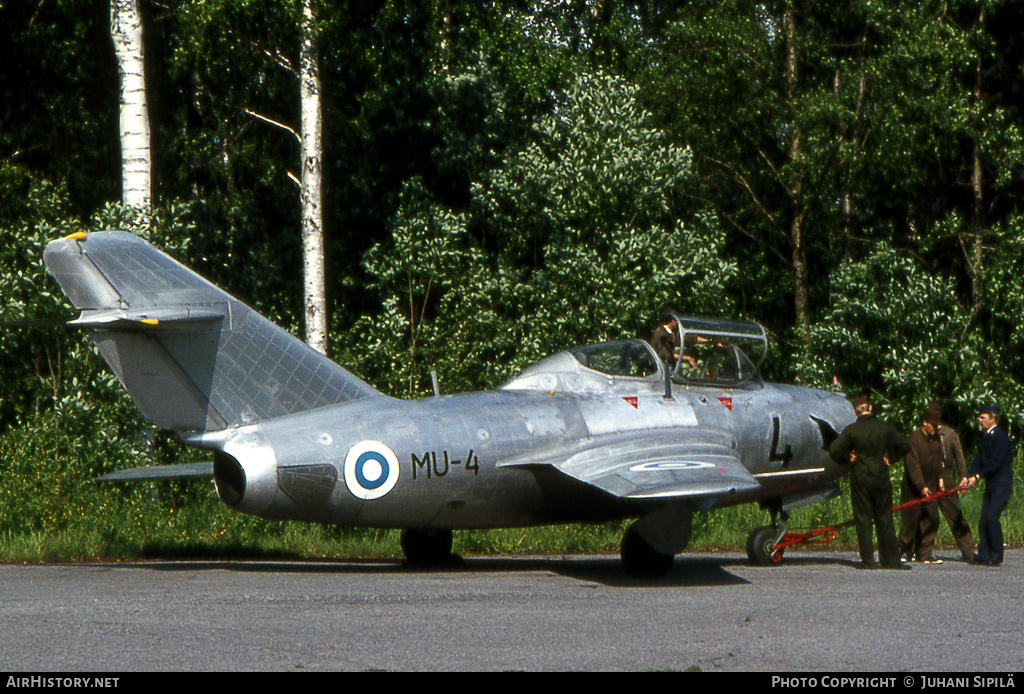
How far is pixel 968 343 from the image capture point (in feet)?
87.4

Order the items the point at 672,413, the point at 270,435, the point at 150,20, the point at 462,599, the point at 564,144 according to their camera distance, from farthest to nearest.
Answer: the point at 564,144
the point at 150,20
the point at 672,413
the point at 270,435
the point at 462,599

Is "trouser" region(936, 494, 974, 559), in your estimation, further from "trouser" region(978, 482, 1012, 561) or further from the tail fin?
the tail fin

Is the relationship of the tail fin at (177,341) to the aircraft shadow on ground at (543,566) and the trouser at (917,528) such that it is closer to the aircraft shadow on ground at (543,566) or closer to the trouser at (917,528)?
the aircraft shadow on ground at (543,566)

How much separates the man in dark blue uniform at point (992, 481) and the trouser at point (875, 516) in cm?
171

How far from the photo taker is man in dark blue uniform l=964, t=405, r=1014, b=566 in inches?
571

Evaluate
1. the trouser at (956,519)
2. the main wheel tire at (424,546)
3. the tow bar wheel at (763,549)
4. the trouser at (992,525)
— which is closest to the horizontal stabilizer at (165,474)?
the main wheel tire at (424,546)

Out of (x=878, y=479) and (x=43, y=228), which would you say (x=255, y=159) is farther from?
(x=878, y=479)

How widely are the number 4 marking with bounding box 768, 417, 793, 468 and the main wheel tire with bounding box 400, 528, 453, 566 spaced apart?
13.0 feet

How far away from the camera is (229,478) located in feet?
36.9

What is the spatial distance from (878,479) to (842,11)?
21.7 metres

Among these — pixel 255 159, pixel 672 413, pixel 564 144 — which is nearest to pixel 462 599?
pixel 672 413

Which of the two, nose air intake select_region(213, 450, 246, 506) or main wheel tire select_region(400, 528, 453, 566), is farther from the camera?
main wheel tire select_region(400, 528, 453, 566)

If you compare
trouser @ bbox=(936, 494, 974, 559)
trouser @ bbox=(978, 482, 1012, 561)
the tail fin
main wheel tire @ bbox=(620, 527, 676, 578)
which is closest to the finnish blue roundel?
the tail fin
